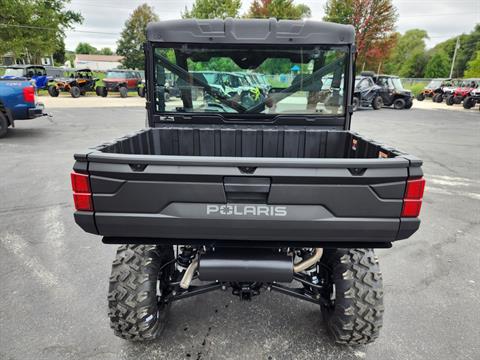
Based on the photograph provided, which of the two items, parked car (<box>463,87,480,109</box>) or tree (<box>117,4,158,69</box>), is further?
tree (<box>117,4,158,69</box>)

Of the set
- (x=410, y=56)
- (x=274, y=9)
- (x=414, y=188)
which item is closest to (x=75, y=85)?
(x=274, y=9)

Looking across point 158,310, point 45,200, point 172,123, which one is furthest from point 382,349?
point 45,200

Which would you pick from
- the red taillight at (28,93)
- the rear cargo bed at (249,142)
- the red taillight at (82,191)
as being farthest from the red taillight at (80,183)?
the red taillight at (28,93)

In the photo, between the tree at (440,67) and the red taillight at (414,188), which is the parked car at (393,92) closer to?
the red taillight at (414,188)

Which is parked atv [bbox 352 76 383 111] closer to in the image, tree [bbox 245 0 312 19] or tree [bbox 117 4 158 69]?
tree [bbox 245 0 312 19]

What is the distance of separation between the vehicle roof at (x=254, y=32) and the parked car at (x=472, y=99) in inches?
936

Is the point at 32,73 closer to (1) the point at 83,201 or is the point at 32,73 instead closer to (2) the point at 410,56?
(1) the point at 83,201

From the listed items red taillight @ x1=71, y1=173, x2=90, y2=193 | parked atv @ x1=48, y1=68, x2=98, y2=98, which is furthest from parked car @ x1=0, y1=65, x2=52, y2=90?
red taillight @ x1=71, y1=173, x2=90, y2=193

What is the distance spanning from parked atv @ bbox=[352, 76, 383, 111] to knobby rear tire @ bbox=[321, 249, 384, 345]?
701 inches

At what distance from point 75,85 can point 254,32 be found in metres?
23.6

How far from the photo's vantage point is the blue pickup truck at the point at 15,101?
9188 millimetres

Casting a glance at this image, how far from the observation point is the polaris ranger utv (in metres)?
1.79

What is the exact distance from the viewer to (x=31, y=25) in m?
28.2

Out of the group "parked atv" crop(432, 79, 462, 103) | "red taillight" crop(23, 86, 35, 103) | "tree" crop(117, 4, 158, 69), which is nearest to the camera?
"red taillight" crop(23, 86, 35, 103)
